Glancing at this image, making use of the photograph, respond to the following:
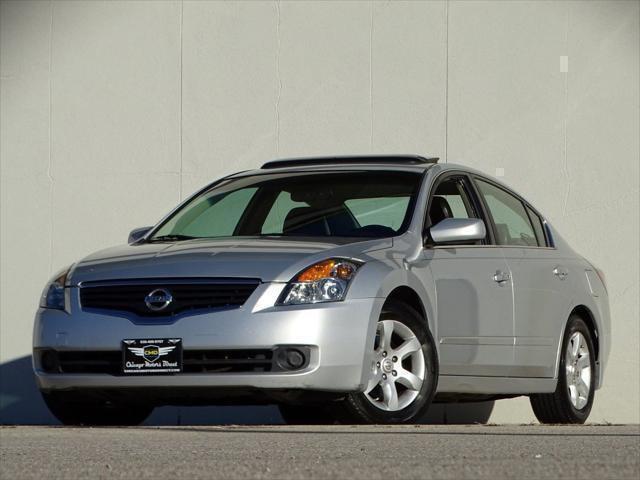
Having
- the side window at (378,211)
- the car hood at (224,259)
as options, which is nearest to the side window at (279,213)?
the side window at (378,211)

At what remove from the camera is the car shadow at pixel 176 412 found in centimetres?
1254

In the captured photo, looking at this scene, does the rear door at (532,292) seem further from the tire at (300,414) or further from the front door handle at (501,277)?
the tire at (300,414)

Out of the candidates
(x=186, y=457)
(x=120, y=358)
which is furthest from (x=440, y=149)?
(x=186, y=457)

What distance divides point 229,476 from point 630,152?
313 inches

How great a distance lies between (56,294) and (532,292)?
294 cm

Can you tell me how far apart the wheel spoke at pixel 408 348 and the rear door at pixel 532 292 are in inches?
49.9

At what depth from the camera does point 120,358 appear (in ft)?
25.8

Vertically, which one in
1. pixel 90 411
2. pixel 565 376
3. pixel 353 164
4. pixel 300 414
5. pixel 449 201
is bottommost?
pixel 300 414

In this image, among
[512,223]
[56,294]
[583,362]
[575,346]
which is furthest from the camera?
[512,223]

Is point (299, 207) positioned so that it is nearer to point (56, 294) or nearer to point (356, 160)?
point (356, 160)

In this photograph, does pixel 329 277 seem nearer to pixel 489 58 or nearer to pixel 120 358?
pixel 120 358

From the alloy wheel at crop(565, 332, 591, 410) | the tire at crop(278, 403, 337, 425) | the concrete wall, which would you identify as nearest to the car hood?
the tire at crop(278, 403, 337, 425)

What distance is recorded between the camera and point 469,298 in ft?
29.0

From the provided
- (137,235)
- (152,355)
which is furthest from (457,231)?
(137,235)
